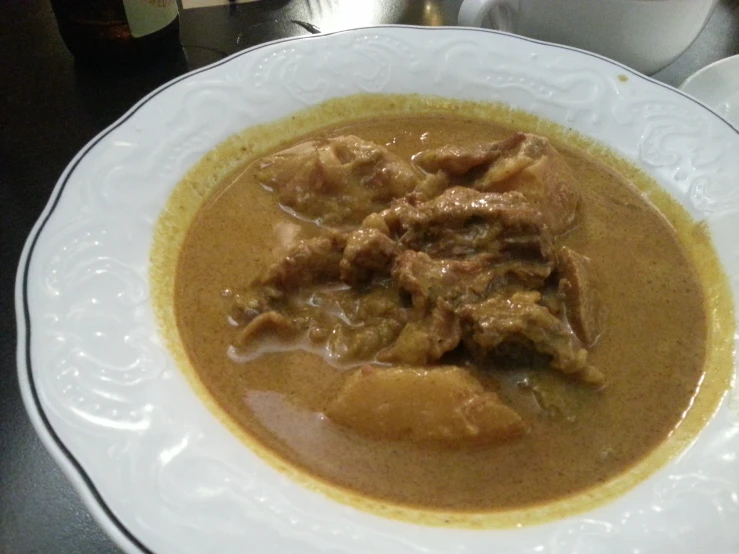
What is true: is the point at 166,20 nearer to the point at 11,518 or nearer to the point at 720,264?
the point at 11,518

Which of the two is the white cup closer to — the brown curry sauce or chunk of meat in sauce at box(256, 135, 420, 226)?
the brown curry sauce

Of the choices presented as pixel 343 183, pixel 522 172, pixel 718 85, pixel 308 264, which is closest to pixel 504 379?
pixel 308 264

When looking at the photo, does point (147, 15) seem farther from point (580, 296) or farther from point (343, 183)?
point (580, 296)

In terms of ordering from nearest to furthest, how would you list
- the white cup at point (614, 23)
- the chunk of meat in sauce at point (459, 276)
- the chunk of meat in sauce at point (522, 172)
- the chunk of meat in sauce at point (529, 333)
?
the chunk of meat in sauce at point (529, 333) < the chunk of meat in sauce at point (459, 276) < the chunk of meat in sauce at point (522, 172) < the white cup at point (614, 23)

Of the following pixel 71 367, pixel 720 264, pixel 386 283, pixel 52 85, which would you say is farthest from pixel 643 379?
pixel 52 85

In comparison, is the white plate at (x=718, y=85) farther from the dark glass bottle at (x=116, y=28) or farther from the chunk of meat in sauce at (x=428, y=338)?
the dark glass bottle at (x=116, y=28)

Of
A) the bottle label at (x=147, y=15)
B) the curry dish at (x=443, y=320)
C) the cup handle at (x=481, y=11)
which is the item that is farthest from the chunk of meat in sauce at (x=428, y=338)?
the bottle label at (x=147, y=15)
